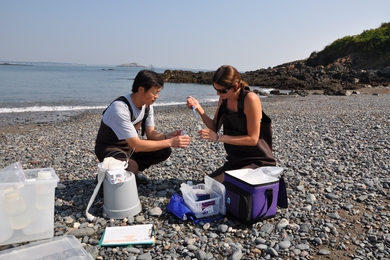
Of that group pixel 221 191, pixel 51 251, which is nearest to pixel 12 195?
pixel 51 251

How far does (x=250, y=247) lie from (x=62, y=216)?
2.20m

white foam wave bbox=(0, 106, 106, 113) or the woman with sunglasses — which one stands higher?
the woman with sunglasses

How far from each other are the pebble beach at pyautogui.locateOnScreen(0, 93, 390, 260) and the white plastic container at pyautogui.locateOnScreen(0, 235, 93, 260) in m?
0.14

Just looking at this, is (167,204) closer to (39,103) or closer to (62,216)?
(62,216)

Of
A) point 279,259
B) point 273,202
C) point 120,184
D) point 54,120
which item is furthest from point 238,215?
point 54,120

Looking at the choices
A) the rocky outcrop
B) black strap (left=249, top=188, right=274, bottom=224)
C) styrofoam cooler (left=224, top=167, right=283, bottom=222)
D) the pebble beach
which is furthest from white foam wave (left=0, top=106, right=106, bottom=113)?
the rocky outcrop

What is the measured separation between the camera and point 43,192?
310 cm

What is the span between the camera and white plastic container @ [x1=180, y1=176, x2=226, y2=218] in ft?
11.7

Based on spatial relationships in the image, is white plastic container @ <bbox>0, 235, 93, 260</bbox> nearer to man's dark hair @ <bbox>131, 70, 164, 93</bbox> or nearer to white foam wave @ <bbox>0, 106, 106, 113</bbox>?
man's dark hair @ <bbox>131, 70, 164, 93</bbox>

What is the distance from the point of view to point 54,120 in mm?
12859

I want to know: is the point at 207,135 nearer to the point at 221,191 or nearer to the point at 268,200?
the point at 221,191

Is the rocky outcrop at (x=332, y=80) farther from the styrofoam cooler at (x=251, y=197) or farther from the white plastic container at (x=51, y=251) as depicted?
the white plastic container at (x=51, y=251)

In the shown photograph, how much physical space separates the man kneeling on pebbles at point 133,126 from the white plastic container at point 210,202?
61cm

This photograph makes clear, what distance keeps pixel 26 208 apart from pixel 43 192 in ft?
0.66
